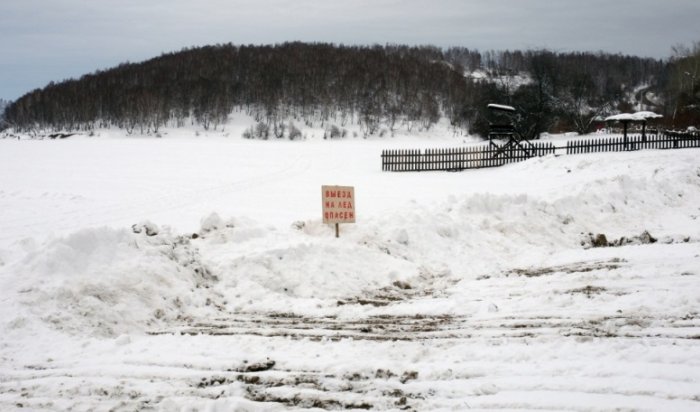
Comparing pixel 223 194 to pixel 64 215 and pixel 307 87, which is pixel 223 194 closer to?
pixel 64 215

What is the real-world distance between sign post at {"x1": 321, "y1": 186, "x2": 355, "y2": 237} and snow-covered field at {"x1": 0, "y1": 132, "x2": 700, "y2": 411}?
0.96ft

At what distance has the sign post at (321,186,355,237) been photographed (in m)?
10.5

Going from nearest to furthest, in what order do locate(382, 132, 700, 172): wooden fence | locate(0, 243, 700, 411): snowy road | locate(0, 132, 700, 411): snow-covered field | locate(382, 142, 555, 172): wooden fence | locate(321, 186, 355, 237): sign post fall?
locate(0, 243, 700, 411): snowy road → locate(0, 132, 700, 411): snow-covered field → locate(321, 186, 355, 237): sign post → locate(382, 132, 700, 172): wooden fence → locate(382, 142, 555, 172): wooden fence

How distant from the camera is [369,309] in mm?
7590

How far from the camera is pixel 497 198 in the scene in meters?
12.9

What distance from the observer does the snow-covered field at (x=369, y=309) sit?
15.5 ft

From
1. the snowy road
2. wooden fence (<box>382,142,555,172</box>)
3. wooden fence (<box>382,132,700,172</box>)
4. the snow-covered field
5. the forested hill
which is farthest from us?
the forested hill

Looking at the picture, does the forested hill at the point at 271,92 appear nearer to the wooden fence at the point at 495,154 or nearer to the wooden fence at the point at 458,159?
the wooden fence at the point at 495,154

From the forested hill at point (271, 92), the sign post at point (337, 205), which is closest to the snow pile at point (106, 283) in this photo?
the sign post at point (337, 205)

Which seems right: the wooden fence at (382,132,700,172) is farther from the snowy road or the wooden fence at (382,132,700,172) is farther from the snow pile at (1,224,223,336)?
the snow pile at (1,224,223,336)

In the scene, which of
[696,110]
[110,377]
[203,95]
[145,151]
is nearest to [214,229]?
[110,377]

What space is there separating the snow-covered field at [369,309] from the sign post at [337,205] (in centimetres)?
29

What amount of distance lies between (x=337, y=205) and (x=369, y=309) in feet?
11.2

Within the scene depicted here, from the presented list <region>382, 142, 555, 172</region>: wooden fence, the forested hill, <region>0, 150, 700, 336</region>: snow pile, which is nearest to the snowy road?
<region>0, 150, 700, 336</region>: snow pile
